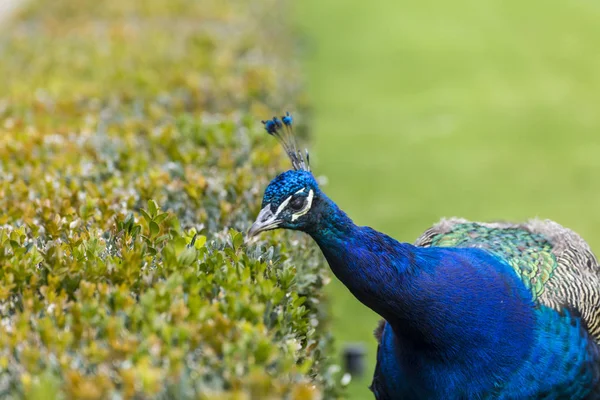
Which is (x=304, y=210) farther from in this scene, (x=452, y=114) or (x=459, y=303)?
(x=452, y=114)

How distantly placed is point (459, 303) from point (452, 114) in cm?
610

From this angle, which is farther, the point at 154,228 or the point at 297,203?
the point at 154,228

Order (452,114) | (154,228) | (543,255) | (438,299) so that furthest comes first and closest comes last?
(452,114) < (543,255) < (154,228) < (438,299)

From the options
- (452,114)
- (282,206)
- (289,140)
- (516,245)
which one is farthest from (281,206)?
(452,114)

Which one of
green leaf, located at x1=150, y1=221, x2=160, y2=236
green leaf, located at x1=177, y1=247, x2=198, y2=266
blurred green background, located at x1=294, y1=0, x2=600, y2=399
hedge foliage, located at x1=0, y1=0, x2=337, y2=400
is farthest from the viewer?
blurred green background, located at x1=294, y1=0, x2=600, y2=399

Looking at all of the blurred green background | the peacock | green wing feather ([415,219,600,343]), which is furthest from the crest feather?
the blurred green background

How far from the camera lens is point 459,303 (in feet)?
9.33

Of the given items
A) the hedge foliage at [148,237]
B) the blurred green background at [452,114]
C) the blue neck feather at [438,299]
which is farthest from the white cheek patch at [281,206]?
the blurred green background at [452,114]

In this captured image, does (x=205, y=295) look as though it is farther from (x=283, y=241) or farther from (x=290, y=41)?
(x=290, y=41)

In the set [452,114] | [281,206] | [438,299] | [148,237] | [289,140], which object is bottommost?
[438,299]

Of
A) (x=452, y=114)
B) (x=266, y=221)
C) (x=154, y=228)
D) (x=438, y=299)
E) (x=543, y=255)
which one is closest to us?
(x=266, y=221)

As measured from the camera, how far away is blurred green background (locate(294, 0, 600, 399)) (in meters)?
6.64

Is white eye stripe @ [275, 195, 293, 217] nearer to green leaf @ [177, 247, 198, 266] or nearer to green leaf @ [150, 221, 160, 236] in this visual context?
green leaf @ [177, 247, 198, 266]

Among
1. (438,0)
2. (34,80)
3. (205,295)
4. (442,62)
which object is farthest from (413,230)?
(438,0)
